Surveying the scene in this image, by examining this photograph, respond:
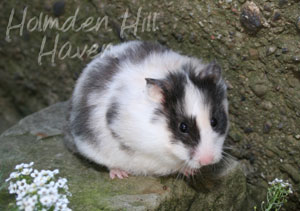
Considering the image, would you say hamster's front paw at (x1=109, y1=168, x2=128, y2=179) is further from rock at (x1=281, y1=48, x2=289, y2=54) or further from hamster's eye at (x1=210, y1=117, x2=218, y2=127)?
rock at (x1=281, y1=48, x2=289, y2=54)

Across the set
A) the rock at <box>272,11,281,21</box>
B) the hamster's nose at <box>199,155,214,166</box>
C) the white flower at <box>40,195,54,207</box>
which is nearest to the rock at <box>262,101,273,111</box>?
the rock at <box>272,11,281,21</box>

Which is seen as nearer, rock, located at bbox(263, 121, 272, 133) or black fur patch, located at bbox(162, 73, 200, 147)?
black fur patch, located at bbox(162, 73, 200, 147)

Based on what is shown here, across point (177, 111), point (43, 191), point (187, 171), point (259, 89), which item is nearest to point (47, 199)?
point (43, 191)

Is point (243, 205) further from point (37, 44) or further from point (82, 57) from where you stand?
point (37, 44)

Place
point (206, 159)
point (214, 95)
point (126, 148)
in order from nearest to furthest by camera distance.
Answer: point (206, 159), point (214, 95), point (126, 148)

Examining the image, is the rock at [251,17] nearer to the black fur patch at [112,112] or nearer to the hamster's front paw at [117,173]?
the black fur patch at [112,112]

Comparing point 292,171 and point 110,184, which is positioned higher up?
point 292,171

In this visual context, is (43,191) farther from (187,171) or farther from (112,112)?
(187,171)
